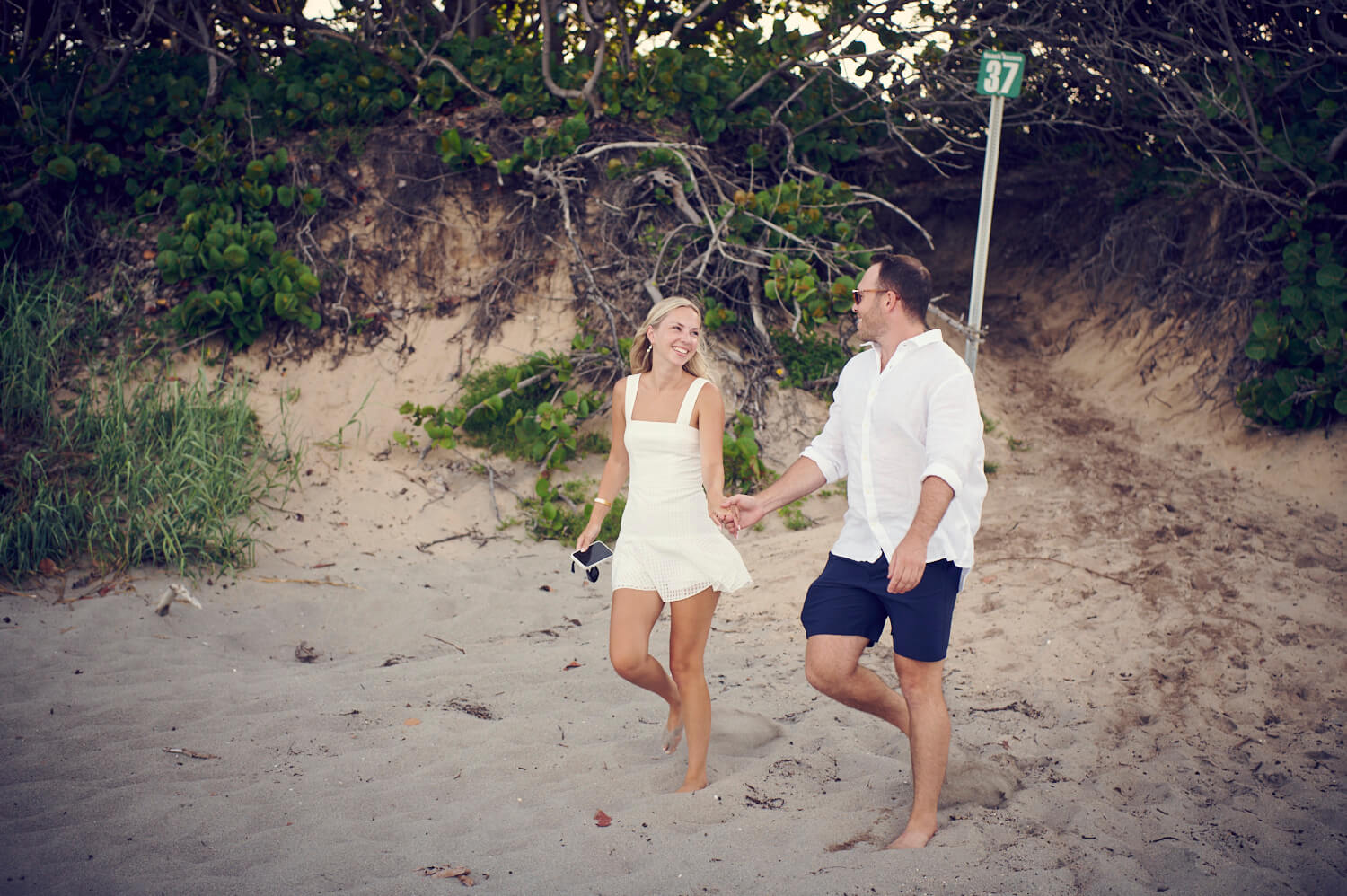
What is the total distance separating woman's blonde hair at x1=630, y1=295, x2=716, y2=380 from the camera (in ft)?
11.3

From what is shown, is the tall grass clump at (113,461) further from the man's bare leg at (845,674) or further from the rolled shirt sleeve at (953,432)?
the rolled shirt sleeve at (953,432)

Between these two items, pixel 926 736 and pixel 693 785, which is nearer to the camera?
pixel 926 736

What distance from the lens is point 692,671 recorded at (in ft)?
10.9

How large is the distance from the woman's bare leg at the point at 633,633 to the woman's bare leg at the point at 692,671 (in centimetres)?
8

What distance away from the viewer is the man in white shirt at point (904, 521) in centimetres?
282

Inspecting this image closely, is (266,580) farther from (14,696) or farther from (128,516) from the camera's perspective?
(14,696)

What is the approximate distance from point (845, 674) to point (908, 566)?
51cm

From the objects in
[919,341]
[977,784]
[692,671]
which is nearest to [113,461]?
[692,671]

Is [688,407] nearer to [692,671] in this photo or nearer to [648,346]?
[648,346]

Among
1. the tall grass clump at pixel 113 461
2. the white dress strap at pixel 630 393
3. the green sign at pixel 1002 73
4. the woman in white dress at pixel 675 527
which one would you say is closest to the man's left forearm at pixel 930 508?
the woman in white dress at pixel 675 527

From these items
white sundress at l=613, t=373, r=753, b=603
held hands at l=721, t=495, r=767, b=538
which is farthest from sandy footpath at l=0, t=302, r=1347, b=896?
held hands at l=721, t=495, r=767, b=538

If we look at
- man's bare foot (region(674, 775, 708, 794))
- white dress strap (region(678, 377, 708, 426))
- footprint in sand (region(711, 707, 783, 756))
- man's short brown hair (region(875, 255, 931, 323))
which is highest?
man's short brown hair (region(875, 255, 931, 323))

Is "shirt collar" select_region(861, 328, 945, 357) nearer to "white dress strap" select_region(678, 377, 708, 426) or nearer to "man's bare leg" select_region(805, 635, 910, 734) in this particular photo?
"white dress strap" select_region(678, 377, 708, 426)

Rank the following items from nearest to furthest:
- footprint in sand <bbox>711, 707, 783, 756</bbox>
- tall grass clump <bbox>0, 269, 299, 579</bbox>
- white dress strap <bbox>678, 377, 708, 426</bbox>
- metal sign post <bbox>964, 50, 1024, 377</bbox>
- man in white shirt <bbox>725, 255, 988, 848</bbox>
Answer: man in white shirt <bbox>725, 255, 988, 848</bbox>
white dress strap <bbox>678, 377, 708, 426</bbox>
footprint in sand <bbox>711, 707, 783, 756</bbox>
metal sign post <bbox>964, 50, 1024, 377</bbox>
tall grass clump <bbox>0, 269, 299, 579</bbox>
